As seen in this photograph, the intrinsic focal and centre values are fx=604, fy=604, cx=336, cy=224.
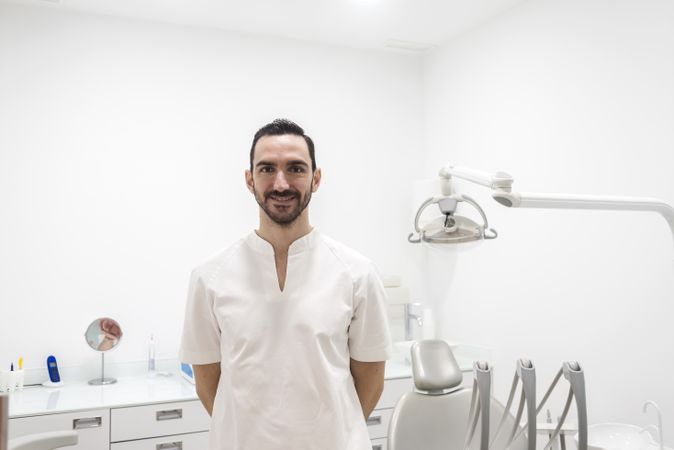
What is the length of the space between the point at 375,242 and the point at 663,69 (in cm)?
186

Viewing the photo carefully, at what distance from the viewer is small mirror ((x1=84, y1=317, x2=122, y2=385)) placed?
2893 millimetres

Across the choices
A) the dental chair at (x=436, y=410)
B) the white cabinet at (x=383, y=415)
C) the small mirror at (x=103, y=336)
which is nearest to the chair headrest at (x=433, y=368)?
the dental chair at (x=436, y=410)

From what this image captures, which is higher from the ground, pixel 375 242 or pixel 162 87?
pixel 162 87

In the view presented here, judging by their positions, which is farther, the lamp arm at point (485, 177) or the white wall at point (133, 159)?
the white wall at point (133, 159)

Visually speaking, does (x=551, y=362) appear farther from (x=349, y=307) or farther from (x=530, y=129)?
(x=349, y=307)

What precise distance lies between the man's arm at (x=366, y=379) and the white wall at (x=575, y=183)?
1263 millimetres

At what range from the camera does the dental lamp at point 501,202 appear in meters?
1.71

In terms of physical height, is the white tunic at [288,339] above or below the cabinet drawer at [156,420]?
above

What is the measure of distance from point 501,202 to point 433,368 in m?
0.81

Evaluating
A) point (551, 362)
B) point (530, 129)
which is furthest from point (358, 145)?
point (551, 362)

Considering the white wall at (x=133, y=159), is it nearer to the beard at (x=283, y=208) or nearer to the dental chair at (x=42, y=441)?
the beard at (x=283, y=208)

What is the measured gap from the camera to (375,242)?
12.1ft

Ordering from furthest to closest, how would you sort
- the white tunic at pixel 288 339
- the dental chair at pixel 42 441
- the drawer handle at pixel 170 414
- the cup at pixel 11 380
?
the cup at pixel 11 380, the drawer handle at pixel 170 414, the white tunic at pixel 288 339, the dental chair at pixel 42 441

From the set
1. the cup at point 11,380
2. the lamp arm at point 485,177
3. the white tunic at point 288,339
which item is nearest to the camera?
the white tunic at point 288,339
